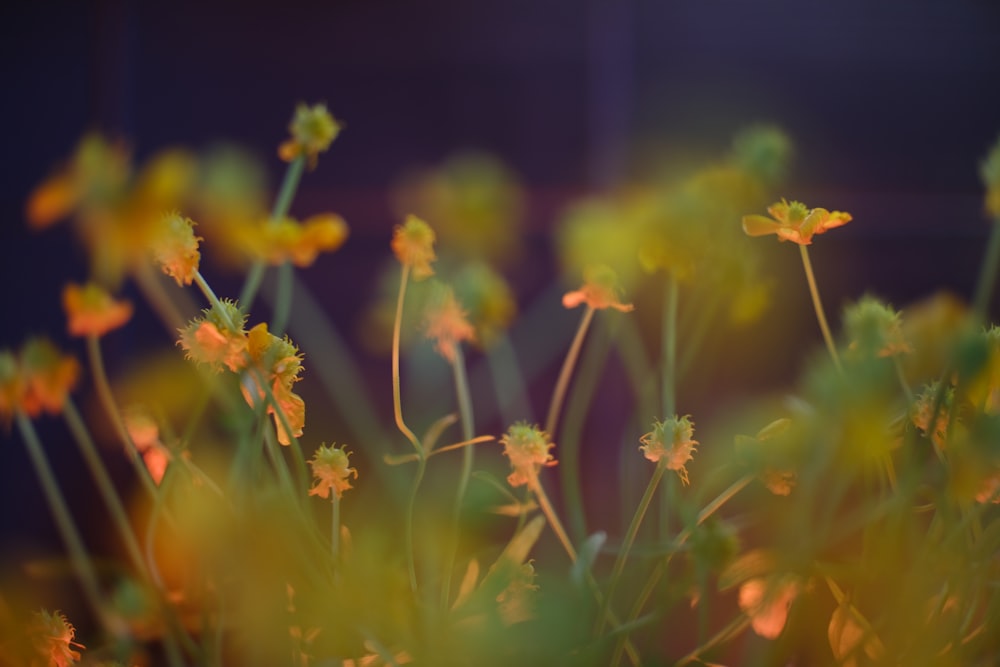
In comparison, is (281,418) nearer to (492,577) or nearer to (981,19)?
(492,577)

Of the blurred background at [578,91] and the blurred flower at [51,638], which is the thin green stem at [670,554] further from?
the blurred background at [578,91]

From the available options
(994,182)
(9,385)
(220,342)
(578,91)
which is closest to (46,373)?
(9,385)

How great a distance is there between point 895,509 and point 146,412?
224mm

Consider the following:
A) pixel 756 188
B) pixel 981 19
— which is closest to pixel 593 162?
pixel 981 19

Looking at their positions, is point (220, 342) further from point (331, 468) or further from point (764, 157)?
point (764, 157)

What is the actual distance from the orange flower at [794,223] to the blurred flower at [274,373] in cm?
14

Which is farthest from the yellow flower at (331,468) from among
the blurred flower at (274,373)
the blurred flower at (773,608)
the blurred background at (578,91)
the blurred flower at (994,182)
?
the blurred background at (578,91)

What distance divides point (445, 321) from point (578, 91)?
741 millimetres

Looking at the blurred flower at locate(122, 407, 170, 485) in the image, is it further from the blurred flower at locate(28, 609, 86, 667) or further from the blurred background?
the blurred background

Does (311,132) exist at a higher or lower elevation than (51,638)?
higher

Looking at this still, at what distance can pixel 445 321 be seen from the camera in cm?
28

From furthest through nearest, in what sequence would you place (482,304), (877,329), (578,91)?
(578,91)
(482,304)
(877,329)

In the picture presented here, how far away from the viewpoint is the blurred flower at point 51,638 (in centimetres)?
22

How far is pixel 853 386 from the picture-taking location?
0.16m
